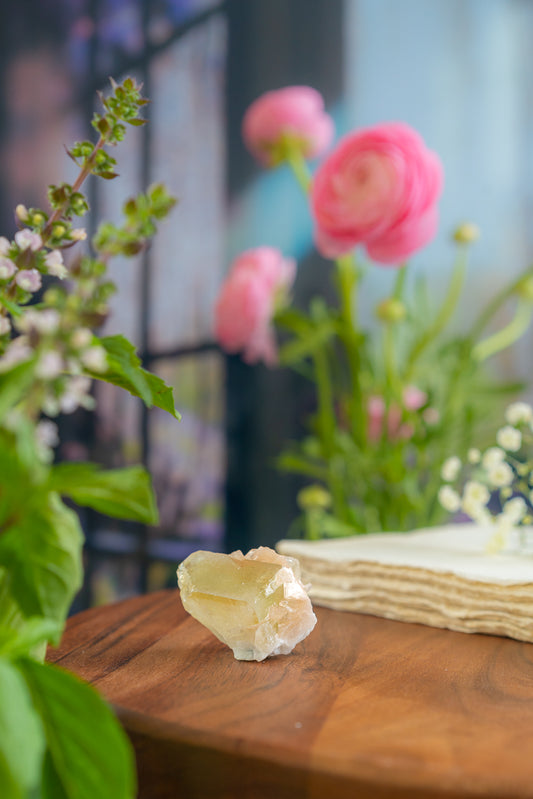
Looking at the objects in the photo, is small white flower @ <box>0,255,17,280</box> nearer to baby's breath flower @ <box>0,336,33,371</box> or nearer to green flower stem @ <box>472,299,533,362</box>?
baby's breath flower @ <box>0,336,33,371</box>

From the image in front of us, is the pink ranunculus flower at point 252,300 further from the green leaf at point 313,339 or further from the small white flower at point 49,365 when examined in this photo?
the small white flower at point 49,365

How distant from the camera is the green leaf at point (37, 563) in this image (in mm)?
312

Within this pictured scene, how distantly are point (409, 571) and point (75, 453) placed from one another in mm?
944

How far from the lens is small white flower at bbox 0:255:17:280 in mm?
392

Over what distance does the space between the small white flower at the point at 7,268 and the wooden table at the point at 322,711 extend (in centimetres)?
24

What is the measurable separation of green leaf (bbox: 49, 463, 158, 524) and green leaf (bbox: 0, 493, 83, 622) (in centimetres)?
1

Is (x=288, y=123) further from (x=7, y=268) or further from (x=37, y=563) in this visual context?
(x=37, y=563)

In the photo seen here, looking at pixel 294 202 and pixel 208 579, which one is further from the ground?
pixel 294 202

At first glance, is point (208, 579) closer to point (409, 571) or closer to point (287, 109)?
point (409, 571)

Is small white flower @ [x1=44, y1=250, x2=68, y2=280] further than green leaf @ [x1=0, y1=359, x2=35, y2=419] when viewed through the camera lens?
Yes

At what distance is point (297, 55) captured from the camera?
146 cm

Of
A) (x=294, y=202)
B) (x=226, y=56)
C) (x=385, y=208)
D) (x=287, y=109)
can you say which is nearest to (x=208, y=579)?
(x=385, y=208)

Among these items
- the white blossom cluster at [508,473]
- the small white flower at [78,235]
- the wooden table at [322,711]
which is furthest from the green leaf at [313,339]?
the small white flower at [78,235]

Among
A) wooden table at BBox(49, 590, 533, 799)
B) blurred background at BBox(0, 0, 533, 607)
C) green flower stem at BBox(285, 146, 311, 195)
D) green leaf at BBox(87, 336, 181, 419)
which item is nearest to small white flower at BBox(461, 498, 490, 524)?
wooden table at BBox(49, 590, 533, 799)
